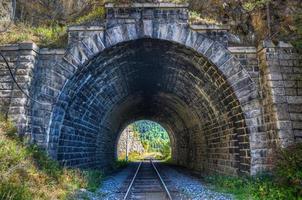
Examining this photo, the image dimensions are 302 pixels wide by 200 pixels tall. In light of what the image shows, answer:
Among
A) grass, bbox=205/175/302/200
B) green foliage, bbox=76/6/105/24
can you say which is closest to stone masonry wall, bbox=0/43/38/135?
green foliage, bbox=76/6/105/24

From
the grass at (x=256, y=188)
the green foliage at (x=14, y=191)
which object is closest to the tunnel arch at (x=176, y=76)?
the grass at (x=256, y=188)

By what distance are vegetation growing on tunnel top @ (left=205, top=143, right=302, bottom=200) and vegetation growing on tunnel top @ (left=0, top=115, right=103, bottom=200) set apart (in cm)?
455

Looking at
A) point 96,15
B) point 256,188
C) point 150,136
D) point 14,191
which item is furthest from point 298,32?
point 150,136

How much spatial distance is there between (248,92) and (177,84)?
3829mm

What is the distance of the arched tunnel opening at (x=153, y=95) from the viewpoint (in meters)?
10.3

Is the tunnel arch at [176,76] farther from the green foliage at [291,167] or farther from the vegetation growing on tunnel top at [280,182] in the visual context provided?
the green foliage at [291,167]

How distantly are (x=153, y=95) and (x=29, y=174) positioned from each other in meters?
9.35

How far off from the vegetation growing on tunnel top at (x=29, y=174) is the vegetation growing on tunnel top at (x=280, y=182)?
4.55m

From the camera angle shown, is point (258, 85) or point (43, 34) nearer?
point (258, 85)

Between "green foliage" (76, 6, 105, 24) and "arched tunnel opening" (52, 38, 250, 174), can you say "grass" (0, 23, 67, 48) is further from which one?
"arched tunnel opening" (52, 38, 250, 174)

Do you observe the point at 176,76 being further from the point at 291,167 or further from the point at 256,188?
the point at 291,167

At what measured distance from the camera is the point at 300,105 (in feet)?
30.8

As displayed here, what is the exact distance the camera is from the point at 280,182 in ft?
27.6

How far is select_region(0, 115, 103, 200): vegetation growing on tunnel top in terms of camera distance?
Answer: 6.55 metres
